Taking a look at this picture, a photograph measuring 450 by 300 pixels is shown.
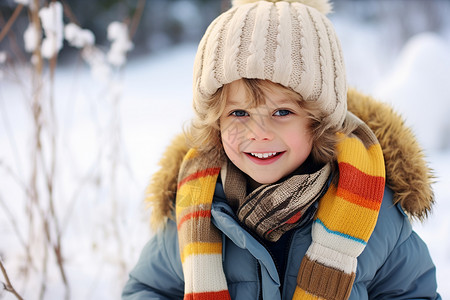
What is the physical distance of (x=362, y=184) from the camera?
2.83 ft

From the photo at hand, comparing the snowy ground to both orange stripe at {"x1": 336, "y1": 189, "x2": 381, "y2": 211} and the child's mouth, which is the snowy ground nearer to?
orange stripe at {"x1": 336, "y1": 189, "x2": 381, "y2": 211}

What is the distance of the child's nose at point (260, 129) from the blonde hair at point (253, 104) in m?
0.04

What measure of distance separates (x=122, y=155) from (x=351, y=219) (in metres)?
1.38

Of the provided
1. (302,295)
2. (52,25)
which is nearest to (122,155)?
(52,25)

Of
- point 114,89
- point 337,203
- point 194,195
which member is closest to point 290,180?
point 337,203

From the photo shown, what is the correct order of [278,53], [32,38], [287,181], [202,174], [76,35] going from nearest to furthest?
[278,53] → [287,181] → [202,174] → [32,38] → [76,35]

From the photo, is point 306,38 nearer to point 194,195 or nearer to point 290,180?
point 290,180

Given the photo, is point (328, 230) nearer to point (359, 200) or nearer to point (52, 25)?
point (359, 200)

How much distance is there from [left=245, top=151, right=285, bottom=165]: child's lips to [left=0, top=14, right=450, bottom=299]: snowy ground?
264 mm

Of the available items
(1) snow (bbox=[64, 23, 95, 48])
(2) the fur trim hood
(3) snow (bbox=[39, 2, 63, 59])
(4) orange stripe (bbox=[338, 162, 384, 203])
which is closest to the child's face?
(4) orange stripe (bbox=[338, 162, 384, 203])

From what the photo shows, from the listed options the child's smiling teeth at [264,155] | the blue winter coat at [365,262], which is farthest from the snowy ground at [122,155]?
the child's smiling teeth at [264,155]

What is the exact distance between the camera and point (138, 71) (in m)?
6.38

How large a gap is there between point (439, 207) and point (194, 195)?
1.50 metres

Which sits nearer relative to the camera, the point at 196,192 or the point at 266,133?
the point at 266,133
